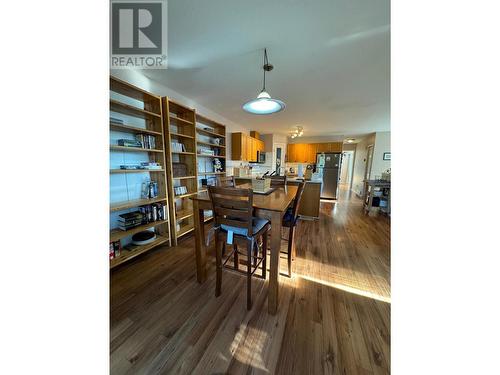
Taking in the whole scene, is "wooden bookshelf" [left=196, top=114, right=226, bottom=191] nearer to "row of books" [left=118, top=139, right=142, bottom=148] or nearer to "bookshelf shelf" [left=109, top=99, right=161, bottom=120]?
"bookshelf shelf" [left=109, top=99, right=161, bottom=120]

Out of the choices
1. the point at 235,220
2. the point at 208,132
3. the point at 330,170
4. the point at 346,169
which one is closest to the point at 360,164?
the point at 346,169

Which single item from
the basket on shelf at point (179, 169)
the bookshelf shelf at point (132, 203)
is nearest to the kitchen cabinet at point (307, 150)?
the basket on shelf at point (179, 169)

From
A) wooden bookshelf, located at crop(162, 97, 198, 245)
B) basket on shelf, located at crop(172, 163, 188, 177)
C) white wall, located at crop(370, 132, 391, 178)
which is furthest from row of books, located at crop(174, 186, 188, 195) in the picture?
white wall, located at crop(370, 132, 391, 178)

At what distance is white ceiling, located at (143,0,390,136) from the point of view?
1.32 meters

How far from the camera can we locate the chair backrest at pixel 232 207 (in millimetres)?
1213

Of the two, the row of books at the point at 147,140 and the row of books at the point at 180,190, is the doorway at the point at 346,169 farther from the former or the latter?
the row of books at the point at 147,140

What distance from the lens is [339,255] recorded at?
229 centimetres

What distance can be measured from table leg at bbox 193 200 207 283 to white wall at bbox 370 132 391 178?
21.2 ft

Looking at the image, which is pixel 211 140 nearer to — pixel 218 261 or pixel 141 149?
pixel 141 149
